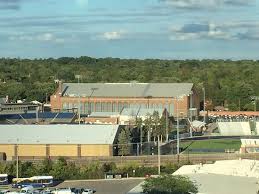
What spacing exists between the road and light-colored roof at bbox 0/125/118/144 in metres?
10.6

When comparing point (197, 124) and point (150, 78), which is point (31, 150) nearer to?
point (197, 124)

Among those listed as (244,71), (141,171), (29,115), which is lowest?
(141,171)

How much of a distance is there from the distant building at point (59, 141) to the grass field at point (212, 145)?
10.3m

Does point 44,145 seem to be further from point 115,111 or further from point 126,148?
point 115,111

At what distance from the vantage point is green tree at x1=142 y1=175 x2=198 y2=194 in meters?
38.3

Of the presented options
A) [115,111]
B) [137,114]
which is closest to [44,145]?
[137,114]

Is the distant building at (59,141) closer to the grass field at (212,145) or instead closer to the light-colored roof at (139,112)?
the grass field at (212,145)

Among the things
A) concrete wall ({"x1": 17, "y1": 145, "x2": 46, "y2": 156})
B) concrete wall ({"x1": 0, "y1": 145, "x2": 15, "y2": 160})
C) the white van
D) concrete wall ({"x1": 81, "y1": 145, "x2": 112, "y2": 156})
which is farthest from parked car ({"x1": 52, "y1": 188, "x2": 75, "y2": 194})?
concrete wall ({"x1": 0, "y1": 145, "x2": 15, "y2": 160})

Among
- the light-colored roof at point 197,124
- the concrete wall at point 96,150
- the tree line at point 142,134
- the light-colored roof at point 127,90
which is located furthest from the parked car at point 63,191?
the light-colored roof at point 127,90

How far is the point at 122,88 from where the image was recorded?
107312 millimetres

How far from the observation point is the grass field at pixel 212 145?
69688 mm

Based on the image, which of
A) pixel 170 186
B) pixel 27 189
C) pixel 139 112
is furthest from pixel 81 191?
pixel 139 112

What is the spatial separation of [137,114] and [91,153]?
27611mm

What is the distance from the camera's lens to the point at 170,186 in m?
38.8
